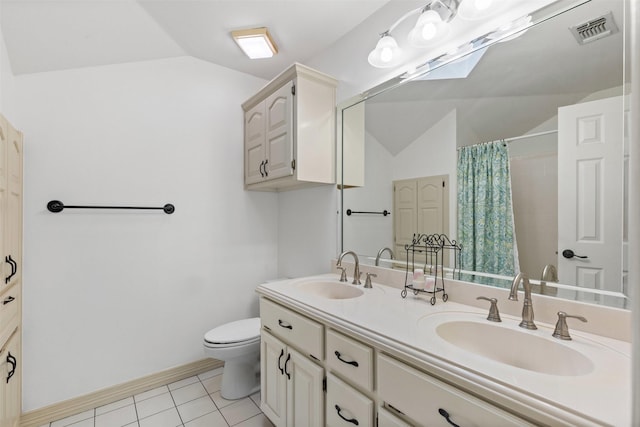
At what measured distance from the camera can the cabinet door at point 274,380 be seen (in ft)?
4.60

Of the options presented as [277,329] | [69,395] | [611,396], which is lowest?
[69,395]

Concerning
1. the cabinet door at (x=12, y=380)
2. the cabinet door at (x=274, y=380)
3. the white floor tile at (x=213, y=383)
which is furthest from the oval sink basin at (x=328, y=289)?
the cabinet door at (x=12, y=380)

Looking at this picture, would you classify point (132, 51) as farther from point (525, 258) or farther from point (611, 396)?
point (611, 396)

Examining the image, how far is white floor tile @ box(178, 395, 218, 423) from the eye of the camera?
174 centimetres

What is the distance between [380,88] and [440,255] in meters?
1.04

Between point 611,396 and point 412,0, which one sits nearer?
point 611,396

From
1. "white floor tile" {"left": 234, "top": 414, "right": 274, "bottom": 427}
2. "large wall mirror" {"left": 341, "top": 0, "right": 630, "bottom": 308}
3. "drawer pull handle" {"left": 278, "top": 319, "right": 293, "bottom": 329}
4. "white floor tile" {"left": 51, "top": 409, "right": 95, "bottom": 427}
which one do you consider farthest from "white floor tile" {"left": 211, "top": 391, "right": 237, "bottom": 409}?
"large wall mirror" {"left": 341, "top": 0, "right": 630, "bottom": 308}

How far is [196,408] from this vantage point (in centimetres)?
182

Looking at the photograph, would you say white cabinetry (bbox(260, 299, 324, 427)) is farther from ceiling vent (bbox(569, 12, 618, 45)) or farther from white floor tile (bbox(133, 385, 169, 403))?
ceiling vent (bbox(569, 12, 618, 45))

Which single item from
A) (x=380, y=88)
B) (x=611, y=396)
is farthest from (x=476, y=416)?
(x=380, y=88)

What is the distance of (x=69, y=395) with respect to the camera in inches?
69.7

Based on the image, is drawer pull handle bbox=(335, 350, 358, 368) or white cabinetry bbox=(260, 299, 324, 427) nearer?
drawer pull handle bbox=(335, 350, 358, 368)

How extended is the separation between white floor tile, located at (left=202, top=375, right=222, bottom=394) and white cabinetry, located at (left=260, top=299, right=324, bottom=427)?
66cm

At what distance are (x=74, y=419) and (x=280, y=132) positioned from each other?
218 cm
